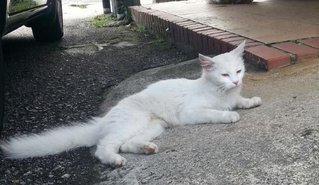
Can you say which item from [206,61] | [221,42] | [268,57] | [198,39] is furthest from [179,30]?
[206,61]

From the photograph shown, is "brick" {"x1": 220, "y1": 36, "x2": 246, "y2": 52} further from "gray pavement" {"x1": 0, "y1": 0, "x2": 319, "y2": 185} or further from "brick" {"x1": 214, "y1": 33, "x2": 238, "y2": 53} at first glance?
"gray pavement" {"x1": 0, "y1": 0, "x2": 319, "y2": 185}

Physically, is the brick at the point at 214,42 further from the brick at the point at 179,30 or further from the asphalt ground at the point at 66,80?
the brick at the point at 179,30

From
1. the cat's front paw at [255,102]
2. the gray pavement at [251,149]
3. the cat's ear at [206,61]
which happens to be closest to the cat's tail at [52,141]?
the gray pavement at [251,149]

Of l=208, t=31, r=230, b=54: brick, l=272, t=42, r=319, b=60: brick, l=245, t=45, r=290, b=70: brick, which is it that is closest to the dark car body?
l=208, t=31, r=230, b=54: brick

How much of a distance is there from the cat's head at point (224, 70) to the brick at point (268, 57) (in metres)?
0.44

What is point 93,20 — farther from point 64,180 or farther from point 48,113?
point 64,180

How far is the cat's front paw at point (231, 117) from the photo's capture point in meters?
2.41

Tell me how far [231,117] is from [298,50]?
927 mm

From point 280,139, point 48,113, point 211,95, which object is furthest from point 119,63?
point 280,139

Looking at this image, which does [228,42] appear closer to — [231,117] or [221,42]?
[221,42]

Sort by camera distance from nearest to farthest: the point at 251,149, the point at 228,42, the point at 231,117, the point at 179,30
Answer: the point at 251,149, the point at 231,117, the point at 228,42, the point at 179,30

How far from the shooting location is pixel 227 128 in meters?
2.36

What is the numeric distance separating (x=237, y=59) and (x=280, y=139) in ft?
2.20

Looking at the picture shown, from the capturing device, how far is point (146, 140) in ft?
7.94
